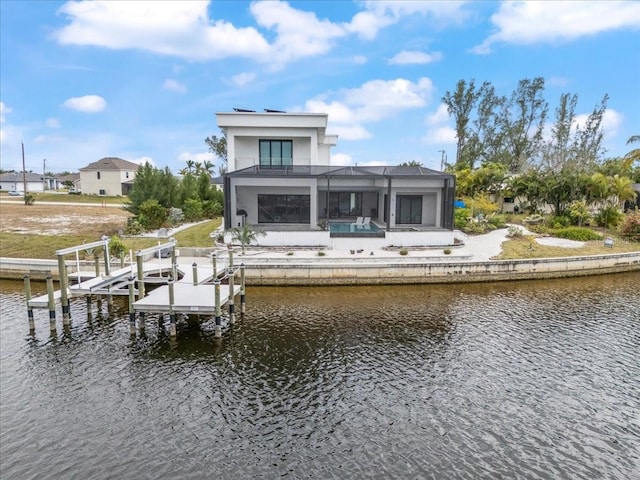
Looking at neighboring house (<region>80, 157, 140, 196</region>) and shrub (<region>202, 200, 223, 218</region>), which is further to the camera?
neighboring house (<region>80, 157, 140, 196</region>)

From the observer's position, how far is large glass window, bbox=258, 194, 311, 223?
101ft

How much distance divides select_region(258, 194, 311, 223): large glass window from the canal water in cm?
1347

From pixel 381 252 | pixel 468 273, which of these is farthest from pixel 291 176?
pixel 468 273

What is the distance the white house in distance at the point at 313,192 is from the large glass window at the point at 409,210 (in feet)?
0.24

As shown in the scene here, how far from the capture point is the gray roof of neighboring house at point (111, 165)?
65.0 meters

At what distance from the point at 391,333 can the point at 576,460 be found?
743 centimetres

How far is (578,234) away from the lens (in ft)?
96.3

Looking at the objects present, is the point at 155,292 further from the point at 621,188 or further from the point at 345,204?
the point at 621,188

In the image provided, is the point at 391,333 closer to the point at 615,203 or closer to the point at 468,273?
the point at 468,273

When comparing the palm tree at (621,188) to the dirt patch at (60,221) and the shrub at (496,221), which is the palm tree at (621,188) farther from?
the dirt patch at (60,221)

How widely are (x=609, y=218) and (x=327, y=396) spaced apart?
3172cm

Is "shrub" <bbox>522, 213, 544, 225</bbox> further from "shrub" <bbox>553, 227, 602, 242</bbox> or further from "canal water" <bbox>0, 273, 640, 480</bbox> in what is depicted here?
"canal water" <bbox>0, 273, 640, 480</bbox>

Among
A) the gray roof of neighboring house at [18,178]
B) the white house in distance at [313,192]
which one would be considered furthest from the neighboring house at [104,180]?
the white house in distance at [313,192]

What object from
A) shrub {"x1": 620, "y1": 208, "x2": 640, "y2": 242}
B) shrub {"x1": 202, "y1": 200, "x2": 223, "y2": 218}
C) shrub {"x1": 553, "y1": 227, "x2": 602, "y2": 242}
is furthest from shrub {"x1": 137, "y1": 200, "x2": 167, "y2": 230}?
shrub {"x1": 620, "y1": 208, "x2": 640, "y2": 242}
